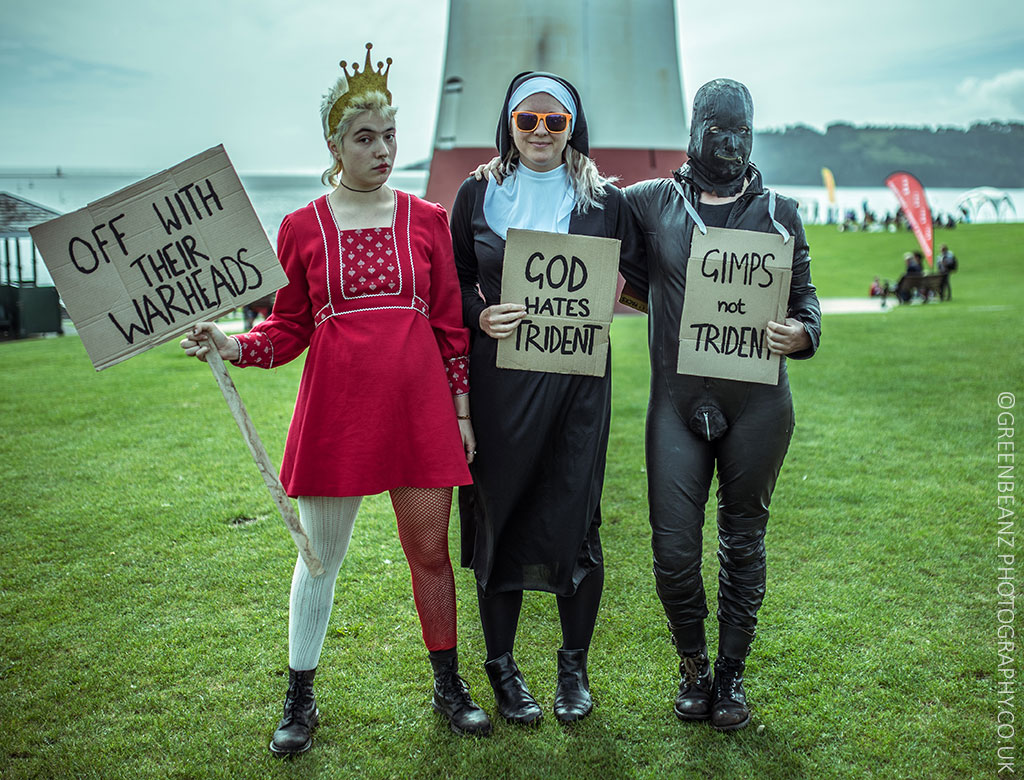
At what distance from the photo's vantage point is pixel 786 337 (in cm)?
276

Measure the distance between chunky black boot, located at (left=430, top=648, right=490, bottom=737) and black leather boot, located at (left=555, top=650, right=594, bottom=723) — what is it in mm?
295

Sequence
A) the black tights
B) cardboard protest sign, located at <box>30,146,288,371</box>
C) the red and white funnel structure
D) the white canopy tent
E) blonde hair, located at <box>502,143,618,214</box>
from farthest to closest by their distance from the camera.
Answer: the white canopy tent < the red and white funnel structure < the black tights < blonde hair, located at <box>502,143,618,214</box> < cardboard protest sign, located at <box>30,146,288,371</box>

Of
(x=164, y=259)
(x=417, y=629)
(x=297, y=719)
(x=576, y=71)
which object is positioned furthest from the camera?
(x=576, y=71)

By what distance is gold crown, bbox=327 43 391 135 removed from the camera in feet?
8.65

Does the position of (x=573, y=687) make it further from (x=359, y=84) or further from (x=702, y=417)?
(x=359, y=84)

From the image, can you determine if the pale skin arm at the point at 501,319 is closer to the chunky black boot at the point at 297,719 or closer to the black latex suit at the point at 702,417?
the black latex suit at the point at 702,417

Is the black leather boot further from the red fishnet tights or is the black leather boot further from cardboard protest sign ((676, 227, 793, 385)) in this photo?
cardboard protest sign ((676, 227, 793, 385))

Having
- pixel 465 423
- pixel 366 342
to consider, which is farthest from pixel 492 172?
pixel 465 423

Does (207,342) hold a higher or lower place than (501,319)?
lower

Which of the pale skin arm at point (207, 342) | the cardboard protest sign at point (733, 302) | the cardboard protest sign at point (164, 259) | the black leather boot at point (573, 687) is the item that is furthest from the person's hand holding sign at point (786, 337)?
the pale skin arm at point (207, 342)

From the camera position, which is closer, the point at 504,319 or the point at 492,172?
the point at 504,319

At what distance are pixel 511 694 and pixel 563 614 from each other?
352 mm

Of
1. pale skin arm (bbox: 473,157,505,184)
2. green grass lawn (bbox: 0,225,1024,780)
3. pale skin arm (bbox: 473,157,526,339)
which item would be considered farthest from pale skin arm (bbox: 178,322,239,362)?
green grass lawn (bbox: 0,225,1024,780)

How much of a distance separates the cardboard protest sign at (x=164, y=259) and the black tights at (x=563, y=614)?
141 centimetres
